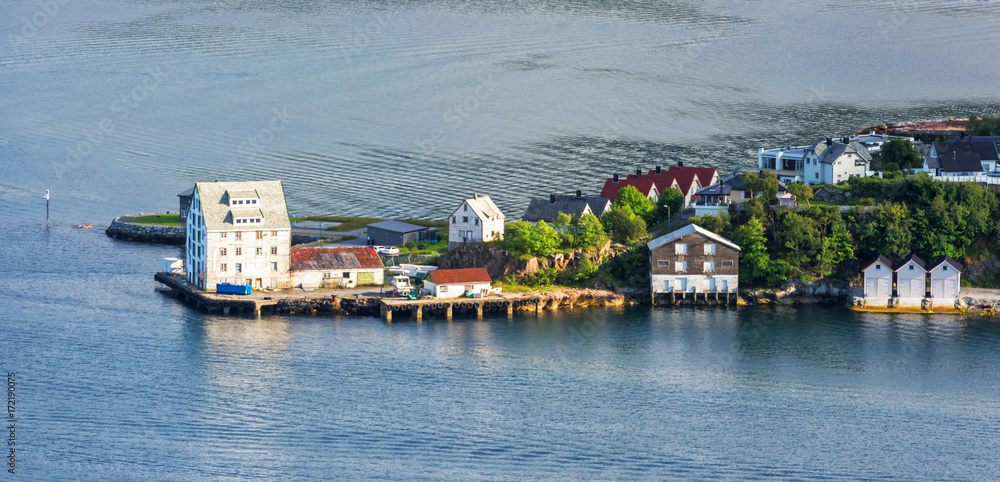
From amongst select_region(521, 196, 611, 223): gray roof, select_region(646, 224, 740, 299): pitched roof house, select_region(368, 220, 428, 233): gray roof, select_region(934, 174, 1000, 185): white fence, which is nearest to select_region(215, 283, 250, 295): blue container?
select_region(368, 220, 428, 233): gray roof

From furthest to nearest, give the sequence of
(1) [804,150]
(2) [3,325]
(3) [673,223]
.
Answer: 1. (1) [804,150]
2. (3) [673,223]
3. (2) [3,325]

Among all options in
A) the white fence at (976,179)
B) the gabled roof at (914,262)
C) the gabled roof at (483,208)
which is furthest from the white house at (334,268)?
the white fence at (976,179)

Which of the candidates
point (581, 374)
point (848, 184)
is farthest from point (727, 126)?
point (581, 374)

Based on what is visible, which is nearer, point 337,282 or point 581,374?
point 581,374

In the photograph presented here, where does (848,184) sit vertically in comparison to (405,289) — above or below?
above

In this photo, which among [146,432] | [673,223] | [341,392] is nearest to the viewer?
[146,432]

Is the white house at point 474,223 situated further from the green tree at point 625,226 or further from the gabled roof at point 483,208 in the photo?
the green tree at point 625,226

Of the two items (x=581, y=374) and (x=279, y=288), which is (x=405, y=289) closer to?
(x=279, y=288)

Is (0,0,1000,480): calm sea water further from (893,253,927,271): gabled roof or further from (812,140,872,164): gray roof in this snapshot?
(812,140,872,164): gray roof
